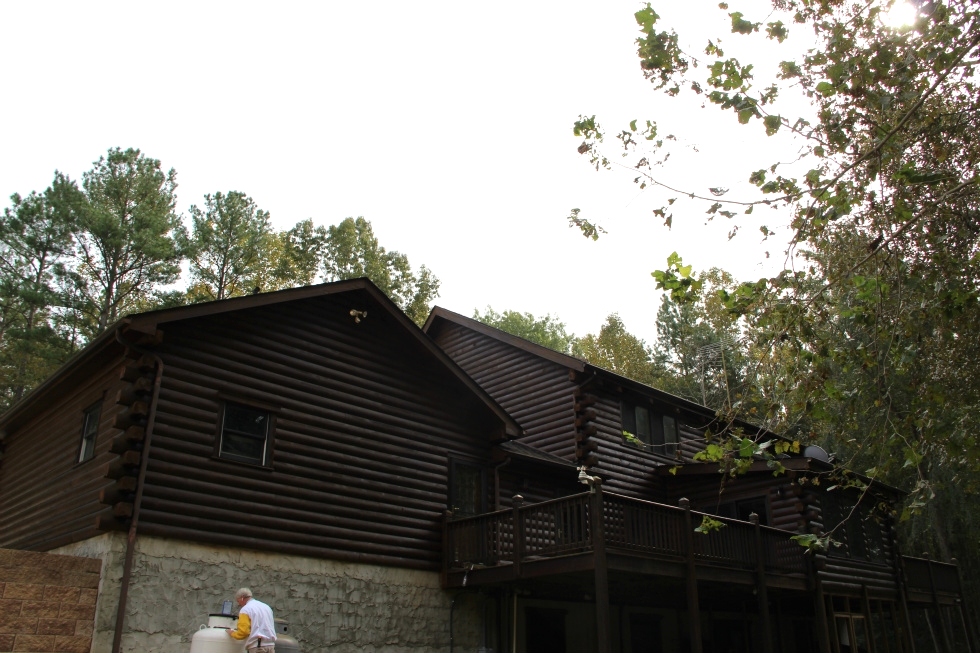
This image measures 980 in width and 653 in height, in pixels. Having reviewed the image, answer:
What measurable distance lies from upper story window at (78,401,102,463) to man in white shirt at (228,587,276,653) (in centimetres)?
504

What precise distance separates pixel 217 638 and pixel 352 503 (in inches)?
170

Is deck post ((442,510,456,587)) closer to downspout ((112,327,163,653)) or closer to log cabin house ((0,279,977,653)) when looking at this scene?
log cabin house ((0,279,977,653))

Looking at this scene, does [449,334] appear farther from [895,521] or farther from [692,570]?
[895,521]

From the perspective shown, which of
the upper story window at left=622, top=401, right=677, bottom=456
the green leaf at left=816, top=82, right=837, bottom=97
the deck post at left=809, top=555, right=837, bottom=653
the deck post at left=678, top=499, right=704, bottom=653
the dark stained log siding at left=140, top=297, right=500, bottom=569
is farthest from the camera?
the upper story window at left=622, top=401, right=677, bottom=456

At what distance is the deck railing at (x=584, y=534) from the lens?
47.6ft

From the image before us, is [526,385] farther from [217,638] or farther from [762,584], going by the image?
[217,638]

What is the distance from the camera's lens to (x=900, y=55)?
32.4 ft

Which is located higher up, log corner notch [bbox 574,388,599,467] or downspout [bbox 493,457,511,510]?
log corner notch [bbox 574,388,599,467]

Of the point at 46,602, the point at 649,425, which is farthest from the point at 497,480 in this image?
the point at 46,602

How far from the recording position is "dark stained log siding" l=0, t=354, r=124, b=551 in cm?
1320

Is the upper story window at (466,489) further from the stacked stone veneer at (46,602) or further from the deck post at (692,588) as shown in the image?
the stacked stone veneer at (46,602)

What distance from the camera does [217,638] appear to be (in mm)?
11250

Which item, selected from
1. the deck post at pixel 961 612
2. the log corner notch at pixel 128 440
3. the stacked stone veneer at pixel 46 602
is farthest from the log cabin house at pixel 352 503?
the deck post at pixel 961 612

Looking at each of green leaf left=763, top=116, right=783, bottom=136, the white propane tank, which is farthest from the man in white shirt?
green leaf left=763, top=116, right=783, bottom=136
